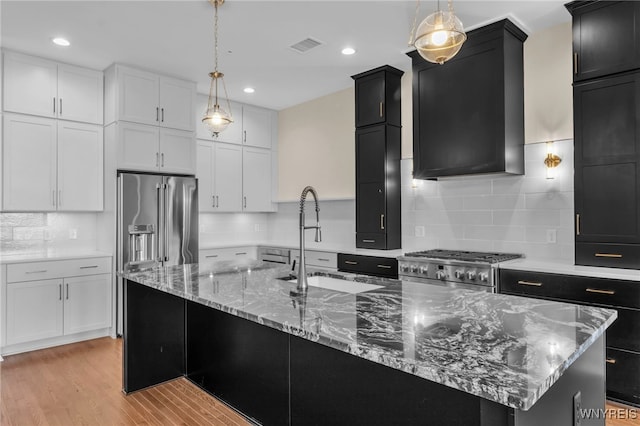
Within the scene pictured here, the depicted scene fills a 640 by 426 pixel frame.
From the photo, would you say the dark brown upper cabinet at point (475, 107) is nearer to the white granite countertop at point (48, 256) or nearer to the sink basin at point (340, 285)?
the sink basin at point (340, 285)

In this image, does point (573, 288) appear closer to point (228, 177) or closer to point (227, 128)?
point (228, 177)

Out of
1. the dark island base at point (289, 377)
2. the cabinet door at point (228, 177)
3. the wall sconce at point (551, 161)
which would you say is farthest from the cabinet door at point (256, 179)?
the wall sconce at point (551, 161)

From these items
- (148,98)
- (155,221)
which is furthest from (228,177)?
(148,98)

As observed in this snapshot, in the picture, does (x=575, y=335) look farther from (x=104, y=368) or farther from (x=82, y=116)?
(x=82, y=116)

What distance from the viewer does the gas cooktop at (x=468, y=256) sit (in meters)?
3.40

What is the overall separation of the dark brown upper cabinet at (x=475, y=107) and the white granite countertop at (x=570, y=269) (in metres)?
0.79

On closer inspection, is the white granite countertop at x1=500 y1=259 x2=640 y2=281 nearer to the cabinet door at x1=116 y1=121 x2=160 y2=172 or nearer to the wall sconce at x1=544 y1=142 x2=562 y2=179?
the wall sconce at x1=544 y1=142 x2=562 y2=179

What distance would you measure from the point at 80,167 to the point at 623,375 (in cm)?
511

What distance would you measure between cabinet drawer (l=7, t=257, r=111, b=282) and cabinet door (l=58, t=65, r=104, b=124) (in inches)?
59.3

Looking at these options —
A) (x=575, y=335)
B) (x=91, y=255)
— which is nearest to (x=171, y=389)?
(x=91, y=255)

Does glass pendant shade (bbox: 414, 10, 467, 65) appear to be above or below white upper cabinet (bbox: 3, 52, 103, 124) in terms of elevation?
below

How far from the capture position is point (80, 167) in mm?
4406

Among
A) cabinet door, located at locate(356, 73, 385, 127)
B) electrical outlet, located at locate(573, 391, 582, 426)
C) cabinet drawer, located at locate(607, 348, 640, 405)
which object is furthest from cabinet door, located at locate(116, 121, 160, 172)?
cabinet drawer, located at locate(607, 348, 640, 405)

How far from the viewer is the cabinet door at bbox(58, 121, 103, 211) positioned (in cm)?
429
